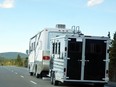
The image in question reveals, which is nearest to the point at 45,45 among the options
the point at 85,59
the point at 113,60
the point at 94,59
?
the point at 113,60

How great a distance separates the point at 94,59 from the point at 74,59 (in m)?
1.03

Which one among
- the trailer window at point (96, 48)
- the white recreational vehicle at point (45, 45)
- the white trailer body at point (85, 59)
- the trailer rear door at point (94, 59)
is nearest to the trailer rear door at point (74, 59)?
the white trailer body at point (85, 59)

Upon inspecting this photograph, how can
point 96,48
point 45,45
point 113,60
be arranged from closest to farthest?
point 96,48
point 45,45
point 113,60

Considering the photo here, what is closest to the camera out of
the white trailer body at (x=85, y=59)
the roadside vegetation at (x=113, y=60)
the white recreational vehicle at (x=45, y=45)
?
the white trailer body at (x=85, y=59)

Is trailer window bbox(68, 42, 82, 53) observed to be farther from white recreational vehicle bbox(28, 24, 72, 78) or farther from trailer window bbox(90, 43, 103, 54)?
white recreational vehicle bbox(28, 24, 72, 78)

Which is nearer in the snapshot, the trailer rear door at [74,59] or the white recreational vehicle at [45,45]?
the trailer rear door at [74,59]

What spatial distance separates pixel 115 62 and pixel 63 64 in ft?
43.6

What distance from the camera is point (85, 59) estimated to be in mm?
22453

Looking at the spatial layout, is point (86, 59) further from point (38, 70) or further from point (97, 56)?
point (38, 70)

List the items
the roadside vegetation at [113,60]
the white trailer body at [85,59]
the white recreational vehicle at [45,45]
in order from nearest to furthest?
the white trailer body at [85,59], the white recreational vehicle at [45,45], the roadside vegetation at [113,60]

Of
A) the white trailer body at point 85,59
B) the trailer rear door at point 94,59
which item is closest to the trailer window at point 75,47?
the white trailer body at point 85,59

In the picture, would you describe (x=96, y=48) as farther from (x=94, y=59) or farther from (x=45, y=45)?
(x=45, y=45)

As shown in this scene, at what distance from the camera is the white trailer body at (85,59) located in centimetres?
2238

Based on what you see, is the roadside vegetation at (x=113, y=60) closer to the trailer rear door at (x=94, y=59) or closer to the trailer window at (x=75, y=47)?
the trailer rear door at (x=94, y=59)
